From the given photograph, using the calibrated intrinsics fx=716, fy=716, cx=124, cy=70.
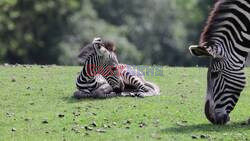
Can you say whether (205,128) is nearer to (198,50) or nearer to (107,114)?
(198,50)

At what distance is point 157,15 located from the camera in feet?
269

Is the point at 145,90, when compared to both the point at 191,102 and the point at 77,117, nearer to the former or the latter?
the point at 191,102

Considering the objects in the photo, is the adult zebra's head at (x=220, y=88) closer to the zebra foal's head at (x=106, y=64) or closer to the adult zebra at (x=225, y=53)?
the adult zebra at (x=225, y=53)

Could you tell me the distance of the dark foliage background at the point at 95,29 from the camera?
2532 inches

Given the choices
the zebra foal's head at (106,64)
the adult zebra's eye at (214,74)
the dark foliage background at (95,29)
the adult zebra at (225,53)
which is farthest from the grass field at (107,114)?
the dark foliage background at (95,29)

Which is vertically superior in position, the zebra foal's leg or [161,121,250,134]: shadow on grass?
the zebra foal's leg

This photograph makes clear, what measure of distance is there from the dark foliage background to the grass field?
4207 cm

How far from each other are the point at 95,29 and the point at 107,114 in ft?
179

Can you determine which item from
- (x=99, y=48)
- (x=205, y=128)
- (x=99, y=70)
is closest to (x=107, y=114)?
(x=205, y=128)

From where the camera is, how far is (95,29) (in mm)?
68500

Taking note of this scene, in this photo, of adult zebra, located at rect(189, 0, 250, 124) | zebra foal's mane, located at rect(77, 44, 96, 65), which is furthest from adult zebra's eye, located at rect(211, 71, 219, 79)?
zebra foal's mane, located at rect(77, 44, 96, 65)

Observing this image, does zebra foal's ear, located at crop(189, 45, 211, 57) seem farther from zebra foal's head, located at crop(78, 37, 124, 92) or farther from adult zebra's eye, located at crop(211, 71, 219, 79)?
zebra foal's head, located at crop(78, 37, 124, 92)

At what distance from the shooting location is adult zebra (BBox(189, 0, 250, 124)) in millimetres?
12469

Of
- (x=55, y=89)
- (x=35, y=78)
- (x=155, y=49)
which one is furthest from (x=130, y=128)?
(x=155, y=49)
